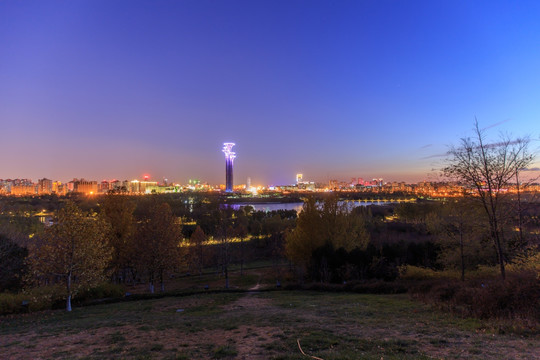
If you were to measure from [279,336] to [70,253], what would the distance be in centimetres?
1479

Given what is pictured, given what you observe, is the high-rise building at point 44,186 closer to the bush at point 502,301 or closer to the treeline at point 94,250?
the treeline at point 94,250

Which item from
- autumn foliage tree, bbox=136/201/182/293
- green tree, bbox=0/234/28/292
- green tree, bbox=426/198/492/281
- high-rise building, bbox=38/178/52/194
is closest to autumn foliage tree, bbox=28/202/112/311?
green tree, bbox=0/234/28/292

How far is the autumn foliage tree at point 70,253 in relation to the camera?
16328 millimetres

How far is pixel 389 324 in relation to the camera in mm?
8906

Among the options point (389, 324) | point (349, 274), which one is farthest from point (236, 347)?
point (349, 274)

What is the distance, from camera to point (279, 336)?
7785mm

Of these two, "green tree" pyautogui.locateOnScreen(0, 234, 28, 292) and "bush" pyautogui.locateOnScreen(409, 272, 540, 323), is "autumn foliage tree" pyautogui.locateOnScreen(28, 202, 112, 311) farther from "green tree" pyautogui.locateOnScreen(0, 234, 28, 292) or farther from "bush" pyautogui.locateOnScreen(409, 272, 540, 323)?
"bush" pyautogui.locateOnScreen(409, 272, 540, 323)

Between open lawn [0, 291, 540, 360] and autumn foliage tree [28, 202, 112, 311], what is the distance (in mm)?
3920

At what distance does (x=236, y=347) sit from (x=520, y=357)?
5865 mm

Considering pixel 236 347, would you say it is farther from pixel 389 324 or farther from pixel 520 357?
pixel 520 357

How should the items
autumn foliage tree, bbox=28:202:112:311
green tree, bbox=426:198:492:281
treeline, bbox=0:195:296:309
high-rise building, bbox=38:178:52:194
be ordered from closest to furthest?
autumn foliage tree, bbox=28:202:112:311 → treeline, bbox=0:195:296:309 → green tree, bbox=426:198:492:281 → high-rise building, bbox=38:178:52:194

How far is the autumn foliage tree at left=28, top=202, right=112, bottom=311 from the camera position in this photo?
53.6 feet

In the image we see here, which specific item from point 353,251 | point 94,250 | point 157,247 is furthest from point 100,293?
point 353,251

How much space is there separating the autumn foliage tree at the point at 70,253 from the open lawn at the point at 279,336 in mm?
3920
